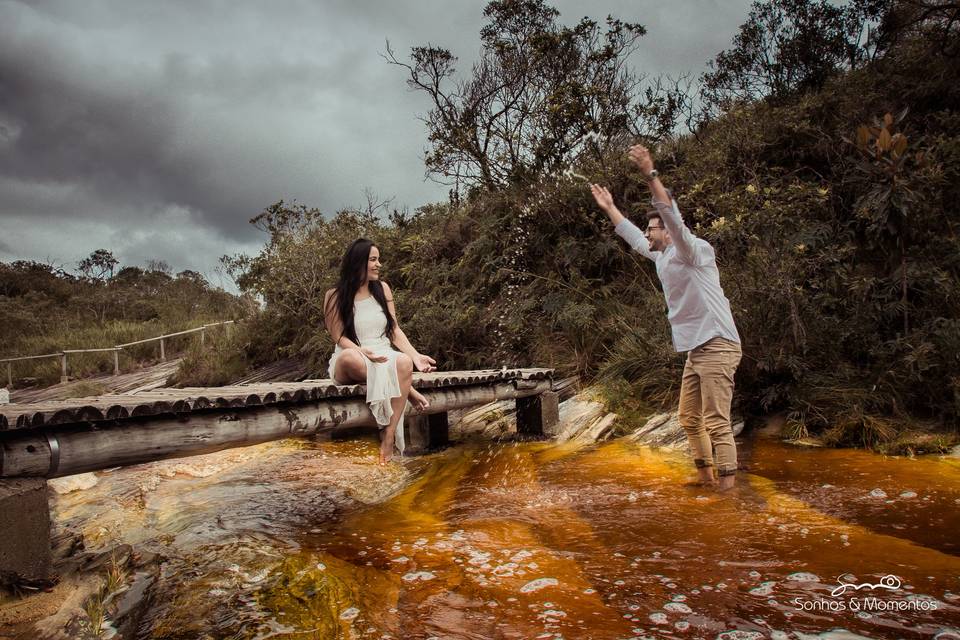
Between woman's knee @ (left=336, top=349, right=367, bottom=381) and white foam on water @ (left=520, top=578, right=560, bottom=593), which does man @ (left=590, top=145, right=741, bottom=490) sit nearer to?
white foam on water @ (left=520, top=578, right=560, bottom=593)

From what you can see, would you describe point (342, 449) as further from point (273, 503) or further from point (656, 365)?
point (656, 365)

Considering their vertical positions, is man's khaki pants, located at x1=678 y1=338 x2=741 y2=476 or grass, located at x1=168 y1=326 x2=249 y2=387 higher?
grass, located at x1=168 y1=326 x2=249 y2=387

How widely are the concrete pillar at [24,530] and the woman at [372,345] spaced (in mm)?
2166

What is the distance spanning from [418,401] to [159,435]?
2.22 meters

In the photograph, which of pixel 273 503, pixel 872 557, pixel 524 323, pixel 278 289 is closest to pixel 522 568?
pixel 872 557

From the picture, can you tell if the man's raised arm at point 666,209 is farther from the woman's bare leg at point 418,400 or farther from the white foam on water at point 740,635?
the woman's bare leg at point 418,400

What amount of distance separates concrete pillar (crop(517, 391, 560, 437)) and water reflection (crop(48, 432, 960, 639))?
58.6 inches

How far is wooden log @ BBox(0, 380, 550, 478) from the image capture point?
2.76m

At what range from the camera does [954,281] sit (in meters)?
5.71

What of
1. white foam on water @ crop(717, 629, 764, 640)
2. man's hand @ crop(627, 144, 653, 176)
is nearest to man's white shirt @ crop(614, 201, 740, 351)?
man's hand @ crop(627, 144, 653, 176)

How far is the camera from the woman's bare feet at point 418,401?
5.11 metres

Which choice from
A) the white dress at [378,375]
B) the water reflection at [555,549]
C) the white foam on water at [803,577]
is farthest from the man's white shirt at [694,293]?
the white dress at [378,375]

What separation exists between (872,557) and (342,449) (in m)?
5.54

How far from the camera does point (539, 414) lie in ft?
23.0
